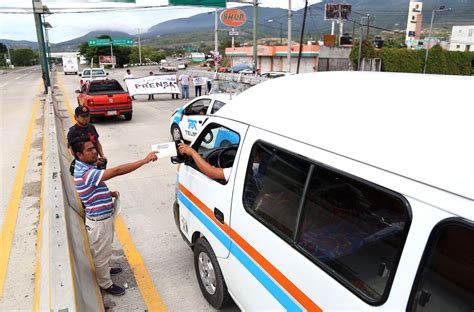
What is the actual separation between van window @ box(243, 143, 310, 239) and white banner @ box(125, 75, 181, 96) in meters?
19.0

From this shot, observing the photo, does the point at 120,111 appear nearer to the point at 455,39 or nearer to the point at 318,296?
the point at 318,296

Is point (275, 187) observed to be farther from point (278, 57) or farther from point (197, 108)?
point (278, 57)

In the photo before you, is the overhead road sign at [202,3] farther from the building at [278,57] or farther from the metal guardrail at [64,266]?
the building at [278,57]

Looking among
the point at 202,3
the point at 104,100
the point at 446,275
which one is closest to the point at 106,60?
the point at 202,3

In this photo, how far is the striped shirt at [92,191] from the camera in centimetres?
334

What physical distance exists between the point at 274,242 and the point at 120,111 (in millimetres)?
12707

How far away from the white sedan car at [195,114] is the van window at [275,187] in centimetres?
605

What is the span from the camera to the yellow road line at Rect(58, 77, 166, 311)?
12.3 feet

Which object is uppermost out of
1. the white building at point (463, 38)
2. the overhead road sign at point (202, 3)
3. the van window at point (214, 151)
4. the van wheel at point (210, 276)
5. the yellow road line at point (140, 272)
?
the white building at point (463, 38)

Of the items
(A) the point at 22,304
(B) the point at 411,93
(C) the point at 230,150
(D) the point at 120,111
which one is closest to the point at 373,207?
(B) the point at 411,93

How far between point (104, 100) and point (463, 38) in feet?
418

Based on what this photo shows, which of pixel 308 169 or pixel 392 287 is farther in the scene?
pixel 308 169

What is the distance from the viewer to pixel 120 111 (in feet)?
46.1

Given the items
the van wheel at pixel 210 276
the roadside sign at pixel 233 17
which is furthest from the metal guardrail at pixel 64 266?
the roadside sign at pixel 233 17
